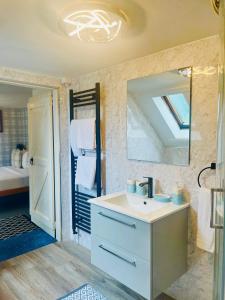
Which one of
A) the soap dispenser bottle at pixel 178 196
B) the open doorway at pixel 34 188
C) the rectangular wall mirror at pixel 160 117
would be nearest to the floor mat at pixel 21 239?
the open doorway at pixel 34 188

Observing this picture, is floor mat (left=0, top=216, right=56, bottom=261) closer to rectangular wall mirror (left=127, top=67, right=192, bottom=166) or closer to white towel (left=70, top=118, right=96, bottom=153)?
white towel (left=70, top=118, right=96, bottom=153)

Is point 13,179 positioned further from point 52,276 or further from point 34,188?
point 52,276

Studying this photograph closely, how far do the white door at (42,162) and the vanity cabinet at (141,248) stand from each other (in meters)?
1.52

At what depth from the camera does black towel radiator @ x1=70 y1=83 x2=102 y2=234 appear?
2.50m

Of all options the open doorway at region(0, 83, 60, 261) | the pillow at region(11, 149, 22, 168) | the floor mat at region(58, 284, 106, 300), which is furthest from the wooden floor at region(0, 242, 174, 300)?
the pillow at region(11, 149, 22, 168)

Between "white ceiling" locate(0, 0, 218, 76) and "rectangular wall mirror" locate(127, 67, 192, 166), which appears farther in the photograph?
"rectangular wall mirror" locate(127, 67, 192, 166)

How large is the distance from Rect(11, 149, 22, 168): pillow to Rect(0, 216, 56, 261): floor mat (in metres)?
2.05

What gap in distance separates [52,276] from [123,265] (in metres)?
1.03

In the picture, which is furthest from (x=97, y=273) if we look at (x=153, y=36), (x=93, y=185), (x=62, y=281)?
(x=153, y=36)

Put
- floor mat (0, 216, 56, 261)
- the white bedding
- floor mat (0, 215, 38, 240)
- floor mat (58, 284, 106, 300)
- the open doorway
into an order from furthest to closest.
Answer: the white bedding → floor mat (0, 215, 38, 240) → the open doorway → floor mat (0, 216, 56, 261) → floor mat (58, 284, 106, 300)

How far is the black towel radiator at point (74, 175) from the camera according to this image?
8.20ft

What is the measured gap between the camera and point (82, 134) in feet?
8.59

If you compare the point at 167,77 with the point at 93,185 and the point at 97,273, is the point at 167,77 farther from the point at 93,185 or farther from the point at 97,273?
the point at 97,273

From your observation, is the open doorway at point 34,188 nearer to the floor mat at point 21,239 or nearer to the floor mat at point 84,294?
the floor mat at point 21,239
